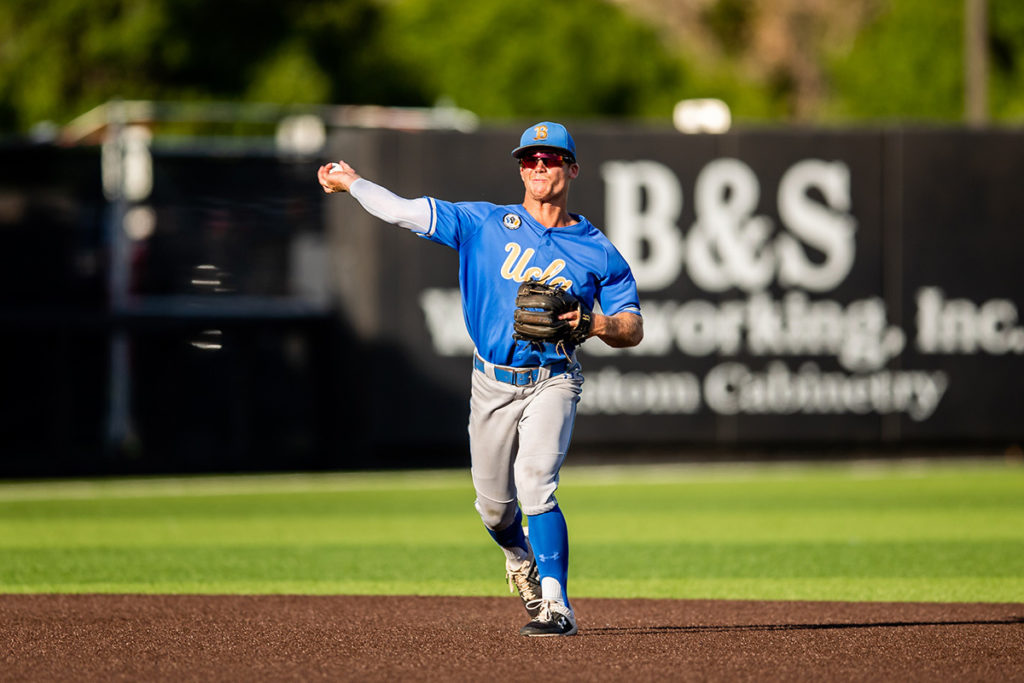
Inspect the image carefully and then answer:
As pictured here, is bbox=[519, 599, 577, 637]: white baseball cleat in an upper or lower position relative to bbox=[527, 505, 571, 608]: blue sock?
lower

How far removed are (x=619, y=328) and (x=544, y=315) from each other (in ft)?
1.29

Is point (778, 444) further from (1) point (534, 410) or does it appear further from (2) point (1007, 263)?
Answer: (1) point (534, 410)

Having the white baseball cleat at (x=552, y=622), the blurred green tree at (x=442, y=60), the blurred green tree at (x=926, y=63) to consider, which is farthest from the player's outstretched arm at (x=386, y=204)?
the blurred green tree at (x=926, y=63)

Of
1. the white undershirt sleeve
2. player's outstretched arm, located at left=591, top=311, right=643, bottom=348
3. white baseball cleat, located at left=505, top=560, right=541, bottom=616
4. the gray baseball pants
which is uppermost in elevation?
the white undershirt sleeve

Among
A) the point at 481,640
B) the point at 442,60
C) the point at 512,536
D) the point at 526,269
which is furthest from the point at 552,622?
the point at 442,60

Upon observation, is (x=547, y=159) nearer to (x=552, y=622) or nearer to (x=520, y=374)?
(x=520, y=374)

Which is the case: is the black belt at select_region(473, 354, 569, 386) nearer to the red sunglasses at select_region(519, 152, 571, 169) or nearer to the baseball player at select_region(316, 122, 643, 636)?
the baseball player at select_region(316, 122, 643, 636)

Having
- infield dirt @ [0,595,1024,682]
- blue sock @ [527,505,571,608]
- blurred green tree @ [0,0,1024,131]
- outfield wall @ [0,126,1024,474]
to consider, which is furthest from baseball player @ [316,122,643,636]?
blurred green tree @ [0,0,1024,131]

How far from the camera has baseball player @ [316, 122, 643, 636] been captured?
21.2 ft

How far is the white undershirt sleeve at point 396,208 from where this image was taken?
6.59m

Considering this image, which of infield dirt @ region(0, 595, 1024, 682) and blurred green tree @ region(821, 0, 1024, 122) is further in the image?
blurred green tree @ region(821, 0, 1024, 122)

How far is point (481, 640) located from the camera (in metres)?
6.52

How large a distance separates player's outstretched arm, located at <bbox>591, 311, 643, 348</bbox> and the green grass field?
2129 millimetres

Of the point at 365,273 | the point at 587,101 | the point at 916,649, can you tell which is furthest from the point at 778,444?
the point at 587,101
